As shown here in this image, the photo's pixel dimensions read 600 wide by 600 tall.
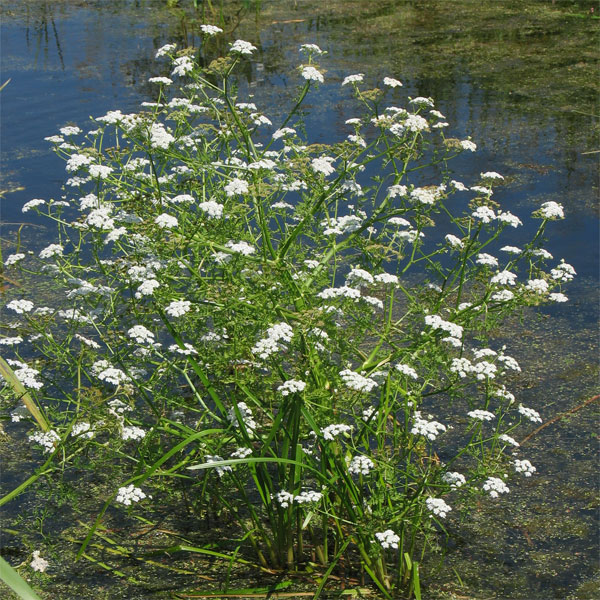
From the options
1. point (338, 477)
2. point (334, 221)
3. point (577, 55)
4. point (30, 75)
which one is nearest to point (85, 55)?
point (30, 75)

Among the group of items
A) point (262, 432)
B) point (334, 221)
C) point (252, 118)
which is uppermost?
point (252, 118)

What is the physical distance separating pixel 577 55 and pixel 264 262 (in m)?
5.50

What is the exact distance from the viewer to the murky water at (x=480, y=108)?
2.59 meters

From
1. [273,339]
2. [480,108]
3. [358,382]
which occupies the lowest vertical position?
[480,108]

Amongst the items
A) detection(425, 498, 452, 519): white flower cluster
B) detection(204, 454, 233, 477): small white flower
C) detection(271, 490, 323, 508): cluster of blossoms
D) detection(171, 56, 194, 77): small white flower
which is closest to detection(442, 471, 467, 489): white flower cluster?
detection(425, 498, 452, 519): white flower cluster

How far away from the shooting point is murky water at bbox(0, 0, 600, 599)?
8.51ft

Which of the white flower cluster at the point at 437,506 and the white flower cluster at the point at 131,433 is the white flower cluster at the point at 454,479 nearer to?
the white flower cluster at the point at 437,506

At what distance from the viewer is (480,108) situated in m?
5.91

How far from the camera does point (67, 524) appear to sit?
8.80 ft

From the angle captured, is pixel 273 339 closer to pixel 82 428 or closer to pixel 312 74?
pixel 82 428

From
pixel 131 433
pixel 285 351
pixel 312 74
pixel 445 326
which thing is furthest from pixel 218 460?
pixel 312 74

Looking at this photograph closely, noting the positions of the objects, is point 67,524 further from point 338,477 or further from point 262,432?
point 338,477

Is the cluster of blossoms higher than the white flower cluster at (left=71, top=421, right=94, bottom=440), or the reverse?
the white flower cluster at (left=71, top=421, right=94, bottom=440)

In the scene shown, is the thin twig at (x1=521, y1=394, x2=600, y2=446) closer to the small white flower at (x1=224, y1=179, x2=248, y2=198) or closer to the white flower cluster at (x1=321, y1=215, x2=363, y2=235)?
the white flower cluster at (x1=321, y1=215, x2=363, y2=235)
